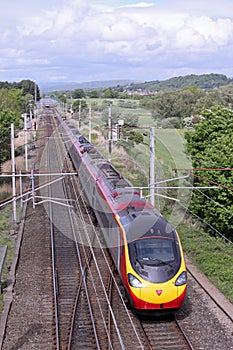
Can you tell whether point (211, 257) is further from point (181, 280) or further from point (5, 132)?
point (5, 132)

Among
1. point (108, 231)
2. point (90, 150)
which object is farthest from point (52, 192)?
point (108, 231)

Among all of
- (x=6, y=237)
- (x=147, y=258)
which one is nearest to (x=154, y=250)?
(x=147, y=258)

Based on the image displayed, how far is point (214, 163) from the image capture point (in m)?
24.5

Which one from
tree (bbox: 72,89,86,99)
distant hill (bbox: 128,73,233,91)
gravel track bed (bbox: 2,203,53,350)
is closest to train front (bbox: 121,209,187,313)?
gravel track bed (bbox: 2,203,53,350)

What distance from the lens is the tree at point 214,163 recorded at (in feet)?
76.3

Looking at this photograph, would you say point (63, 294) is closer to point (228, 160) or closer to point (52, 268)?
point (52, 268)

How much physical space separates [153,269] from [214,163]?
1363 cm

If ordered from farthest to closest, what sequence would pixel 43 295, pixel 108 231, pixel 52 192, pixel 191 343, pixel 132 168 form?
pixel 132 168 < pixel 52 192 < pixel 108 231 < pixel 43 295 < pixel 191 343

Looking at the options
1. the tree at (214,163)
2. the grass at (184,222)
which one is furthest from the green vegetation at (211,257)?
the tree at (214,163)

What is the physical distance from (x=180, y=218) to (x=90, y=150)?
26.6ft

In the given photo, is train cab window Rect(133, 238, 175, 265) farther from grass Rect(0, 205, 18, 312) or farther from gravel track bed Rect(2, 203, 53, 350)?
grass Rect(0, 205, 18, 312)

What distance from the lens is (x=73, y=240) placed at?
66.4 ft

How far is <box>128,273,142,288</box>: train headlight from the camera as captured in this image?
11.9m

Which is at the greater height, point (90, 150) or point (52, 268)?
point (90, 150)
